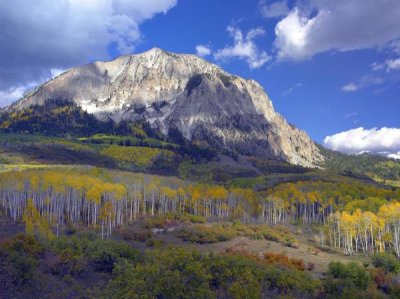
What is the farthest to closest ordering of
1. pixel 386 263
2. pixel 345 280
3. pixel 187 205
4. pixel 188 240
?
pixel 187 205 → pixel 188 240 → pixel 386 263 → pixel 345 280

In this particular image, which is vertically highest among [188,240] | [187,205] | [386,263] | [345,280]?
[187,205]

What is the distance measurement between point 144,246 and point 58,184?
3614cm

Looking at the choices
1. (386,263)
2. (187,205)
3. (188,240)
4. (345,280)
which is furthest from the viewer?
(187,205)

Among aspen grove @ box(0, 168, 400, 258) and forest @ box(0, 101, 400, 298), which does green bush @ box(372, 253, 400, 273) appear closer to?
forest @ box(0, 101, 400, 298)

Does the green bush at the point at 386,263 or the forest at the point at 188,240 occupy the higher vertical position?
the forest at the point at 188,240

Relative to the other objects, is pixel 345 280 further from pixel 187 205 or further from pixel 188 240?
pixel 187 205

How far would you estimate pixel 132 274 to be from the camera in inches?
919

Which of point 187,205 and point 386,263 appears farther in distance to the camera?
point 187,205

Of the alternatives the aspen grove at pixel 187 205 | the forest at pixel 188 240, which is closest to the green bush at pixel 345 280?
the forest at pixel 188 240

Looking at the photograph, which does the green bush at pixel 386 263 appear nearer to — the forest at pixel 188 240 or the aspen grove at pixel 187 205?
the forest at pixel 188 240

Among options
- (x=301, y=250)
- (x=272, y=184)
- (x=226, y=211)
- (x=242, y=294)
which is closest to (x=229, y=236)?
(x=301, y=250)

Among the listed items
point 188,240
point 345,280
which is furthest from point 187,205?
point 345,280

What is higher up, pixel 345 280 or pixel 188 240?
pixel 345 280

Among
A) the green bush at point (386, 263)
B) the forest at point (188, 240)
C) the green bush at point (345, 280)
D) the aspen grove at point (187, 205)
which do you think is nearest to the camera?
the forest at point (188, 240)
